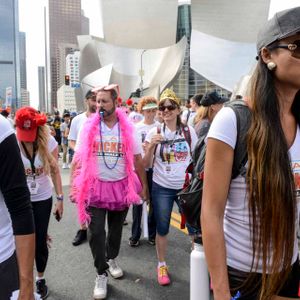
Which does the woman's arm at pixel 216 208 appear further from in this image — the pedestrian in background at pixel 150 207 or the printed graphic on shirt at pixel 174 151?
the pedestrian in background at pixel 150 207

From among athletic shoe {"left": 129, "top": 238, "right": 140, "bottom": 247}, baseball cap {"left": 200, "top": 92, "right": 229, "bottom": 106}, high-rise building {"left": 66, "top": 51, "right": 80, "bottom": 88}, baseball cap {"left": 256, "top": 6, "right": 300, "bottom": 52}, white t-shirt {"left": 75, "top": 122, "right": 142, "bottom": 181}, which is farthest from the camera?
high-rise building {"left": 66, "top": 51, "right": 80, "bottom": 88}

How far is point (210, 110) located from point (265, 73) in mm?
2675

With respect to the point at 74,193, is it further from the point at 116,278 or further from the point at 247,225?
the point at 247,225

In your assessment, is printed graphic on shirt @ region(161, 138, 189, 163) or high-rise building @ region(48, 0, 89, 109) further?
high-rise building @ region(48, 0, 89, 109)

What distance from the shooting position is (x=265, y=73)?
1.31 meters

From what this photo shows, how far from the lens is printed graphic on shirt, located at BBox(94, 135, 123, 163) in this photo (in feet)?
10.4

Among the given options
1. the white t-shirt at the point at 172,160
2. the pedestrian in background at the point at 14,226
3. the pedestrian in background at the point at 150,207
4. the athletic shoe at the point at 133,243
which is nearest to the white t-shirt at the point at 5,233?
the pedestrian in background at the point at 14,226

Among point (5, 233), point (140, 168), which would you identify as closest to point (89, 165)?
point (140, 168)

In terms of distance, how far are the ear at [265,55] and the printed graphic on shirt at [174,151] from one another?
2176mm

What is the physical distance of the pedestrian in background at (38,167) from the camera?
2.97m

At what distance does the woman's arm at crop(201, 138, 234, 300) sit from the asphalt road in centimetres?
191

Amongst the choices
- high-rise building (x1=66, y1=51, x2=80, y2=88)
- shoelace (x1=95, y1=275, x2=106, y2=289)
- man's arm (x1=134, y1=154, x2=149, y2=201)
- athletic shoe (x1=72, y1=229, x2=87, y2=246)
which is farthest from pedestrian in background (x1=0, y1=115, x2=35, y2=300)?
high-rise building (x1=66, y1=51, x2=80, y2=88)

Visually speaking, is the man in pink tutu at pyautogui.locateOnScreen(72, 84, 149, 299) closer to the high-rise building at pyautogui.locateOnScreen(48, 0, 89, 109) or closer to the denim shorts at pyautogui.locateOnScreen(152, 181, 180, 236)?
the denim shorts at pyautogui.locateOnScreen(152, 181, 180, 236)

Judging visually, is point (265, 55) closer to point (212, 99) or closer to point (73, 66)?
point (212, 99)
